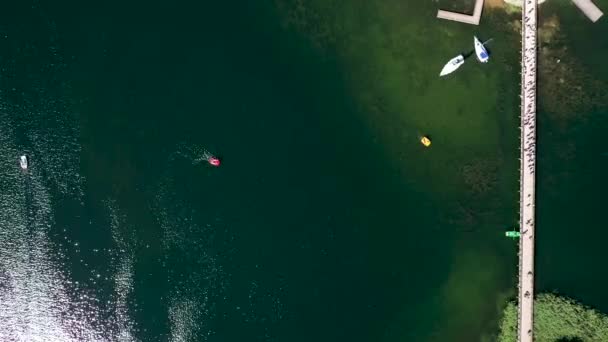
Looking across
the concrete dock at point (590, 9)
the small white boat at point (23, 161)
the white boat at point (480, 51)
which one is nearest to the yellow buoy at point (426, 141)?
the white boat at point (480, 51)

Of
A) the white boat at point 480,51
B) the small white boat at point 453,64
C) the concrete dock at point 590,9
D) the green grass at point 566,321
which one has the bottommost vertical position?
the green grass at point 566,321

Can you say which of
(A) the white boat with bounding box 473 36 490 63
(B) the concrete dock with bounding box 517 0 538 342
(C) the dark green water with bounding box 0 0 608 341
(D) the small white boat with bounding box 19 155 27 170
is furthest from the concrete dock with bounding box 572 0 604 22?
(D) the small white boat with bounding box 19 155 27 170

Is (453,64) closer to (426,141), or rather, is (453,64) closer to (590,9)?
(426,141)

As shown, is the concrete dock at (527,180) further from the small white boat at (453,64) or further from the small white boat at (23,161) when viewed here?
the small white boat at (23,161)

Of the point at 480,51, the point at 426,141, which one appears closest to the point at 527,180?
the point at 426,141

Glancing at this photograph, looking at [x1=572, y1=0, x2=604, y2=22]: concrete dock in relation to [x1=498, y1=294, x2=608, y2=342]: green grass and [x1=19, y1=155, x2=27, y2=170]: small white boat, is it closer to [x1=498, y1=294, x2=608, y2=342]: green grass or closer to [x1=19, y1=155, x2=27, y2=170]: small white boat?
[x1=498, y1=294, x2=608, y2=342]: green grass

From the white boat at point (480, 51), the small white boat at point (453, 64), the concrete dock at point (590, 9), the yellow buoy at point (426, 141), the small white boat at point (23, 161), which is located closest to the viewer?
the concrete dock at point (590, 9)

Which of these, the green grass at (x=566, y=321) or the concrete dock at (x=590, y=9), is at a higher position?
the concrete dock at (x=590, y=9)
